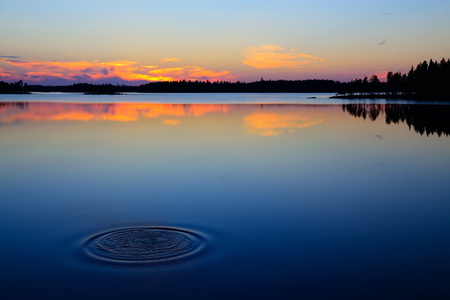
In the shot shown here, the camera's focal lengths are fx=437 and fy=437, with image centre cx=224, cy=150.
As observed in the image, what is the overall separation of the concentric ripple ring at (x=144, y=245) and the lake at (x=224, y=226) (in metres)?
0.05

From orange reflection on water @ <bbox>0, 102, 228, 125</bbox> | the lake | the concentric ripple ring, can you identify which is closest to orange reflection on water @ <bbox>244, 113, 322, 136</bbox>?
orange reflection on water @ <bbox>0, 102, 228, 125</bbox>

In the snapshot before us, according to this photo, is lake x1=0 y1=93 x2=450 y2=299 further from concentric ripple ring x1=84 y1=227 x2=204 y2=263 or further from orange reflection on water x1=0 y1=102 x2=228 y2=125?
orange reflection on water x1=0 y1=102 x2=228 y2=125

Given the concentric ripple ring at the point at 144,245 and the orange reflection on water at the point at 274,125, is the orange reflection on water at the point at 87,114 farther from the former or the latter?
the concentric ripple ring at the point at 144,245

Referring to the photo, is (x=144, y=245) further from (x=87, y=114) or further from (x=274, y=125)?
(x=87, y=114)

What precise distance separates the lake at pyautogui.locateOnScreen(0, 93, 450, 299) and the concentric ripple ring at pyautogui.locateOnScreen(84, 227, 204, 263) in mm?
48

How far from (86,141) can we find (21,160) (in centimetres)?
971

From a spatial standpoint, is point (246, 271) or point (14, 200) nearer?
point (246, 271)

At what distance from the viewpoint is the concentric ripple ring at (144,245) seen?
10516 mm

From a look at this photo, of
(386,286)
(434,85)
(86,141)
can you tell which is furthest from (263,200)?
(434,85)

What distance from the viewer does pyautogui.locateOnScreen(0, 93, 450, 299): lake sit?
9352 millimetres

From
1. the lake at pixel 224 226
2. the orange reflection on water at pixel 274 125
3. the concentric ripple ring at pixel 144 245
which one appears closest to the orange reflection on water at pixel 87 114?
the orange reflection on water at pixel 274 125

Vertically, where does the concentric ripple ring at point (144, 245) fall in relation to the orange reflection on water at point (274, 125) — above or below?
below

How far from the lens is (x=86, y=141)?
35719 mm

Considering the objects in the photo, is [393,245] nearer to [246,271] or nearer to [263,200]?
[246,271]
